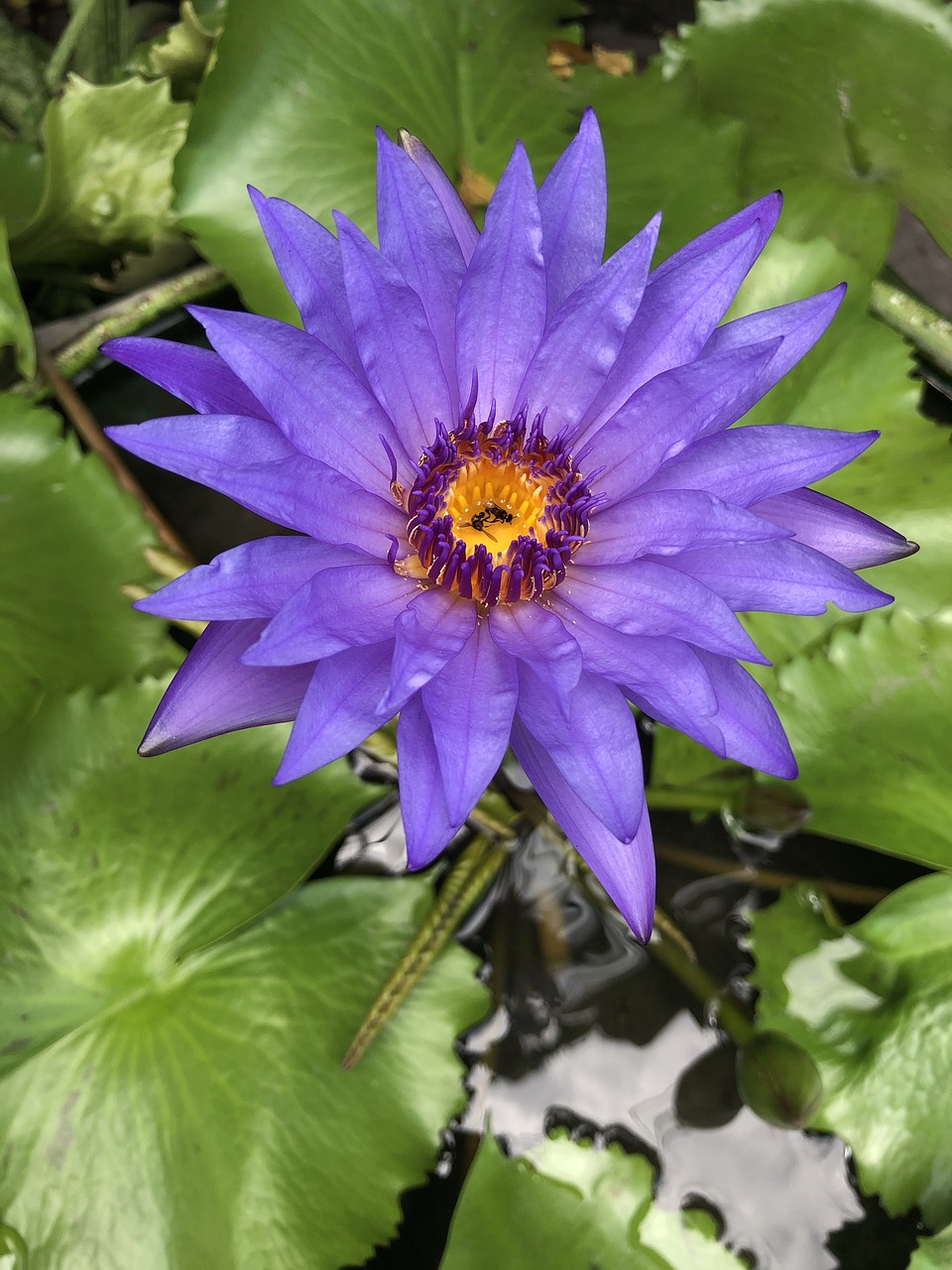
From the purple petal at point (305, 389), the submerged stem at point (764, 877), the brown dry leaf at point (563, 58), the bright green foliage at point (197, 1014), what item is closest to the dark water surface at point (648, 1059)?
the submerged stem at point (764, 877)

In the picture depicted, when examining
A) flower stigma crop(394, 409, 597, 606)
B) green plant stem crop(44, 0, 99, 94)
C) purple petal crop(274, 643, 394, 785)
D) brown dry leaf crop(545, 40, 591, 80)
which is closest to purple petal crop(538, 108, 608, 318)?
flower stigma crop(394, 409, 597, 606)

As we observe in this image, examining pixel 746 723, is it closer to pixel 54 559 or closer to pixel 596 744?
pixel 596 744

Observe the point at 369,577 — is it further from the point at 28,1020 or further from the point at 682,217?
the point at 682,217

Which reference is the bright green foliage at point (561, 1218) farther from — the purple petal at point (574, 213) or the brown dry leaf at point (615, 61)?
the brown dry leaf at point (615, 61)

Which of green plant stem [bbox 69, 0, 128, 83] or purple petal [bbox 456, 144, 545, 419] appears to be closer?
purple petal [bbox 456, 144, 545, 419]

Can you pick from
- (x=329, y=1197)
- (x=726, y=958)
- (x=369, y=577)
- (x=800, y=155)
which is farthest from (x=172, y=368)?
(x=800, y=155)

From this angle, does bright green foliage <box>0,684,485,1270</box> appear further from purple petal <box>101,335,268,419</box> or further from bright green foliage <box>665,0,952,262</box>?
bright green foliage <box>665,0,952,262</box>
